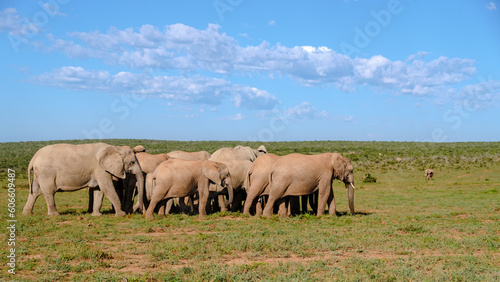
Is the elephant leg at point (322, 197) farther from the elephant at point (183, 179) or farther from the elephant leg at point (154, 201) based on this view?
the elephant leg at point (154, 201)

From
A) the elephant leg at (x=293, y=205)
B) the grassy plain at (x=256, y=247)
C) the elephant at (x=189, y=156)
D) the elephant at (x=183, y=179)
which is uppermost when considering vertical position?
the elephant at (x=189, y=156)

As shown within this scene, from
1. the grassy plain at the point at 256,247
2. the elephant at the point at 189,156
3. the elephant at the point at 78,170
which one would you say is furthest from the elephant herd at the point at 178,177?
the elephant at the point at 189,156

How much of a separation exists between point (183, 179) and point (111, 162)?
2.90m

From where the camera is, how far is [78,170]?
54.5 feet

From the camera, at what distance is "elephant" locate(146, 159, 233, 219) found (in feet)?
52.4

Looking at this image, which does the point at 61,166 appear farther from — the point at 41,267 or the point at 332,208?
the point at 332,208

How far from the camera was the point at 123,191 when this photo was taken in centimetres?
1973

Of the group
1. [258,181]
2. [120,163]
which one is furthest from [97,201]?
[258,181]

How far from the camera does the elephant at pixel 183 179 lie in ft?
52.4

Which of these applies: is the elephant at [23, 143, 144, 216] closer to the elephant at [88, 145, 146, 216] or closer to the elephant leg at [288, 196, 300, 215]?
the elephant at [88, 145, 146, 216]

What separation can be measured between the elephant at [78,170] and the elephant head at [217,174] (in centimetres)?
253

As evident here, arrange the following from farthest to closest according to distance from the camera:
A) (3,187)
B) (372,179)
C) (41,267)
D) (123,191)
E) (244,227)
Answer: (372,179)
(3,187)
(123,191)
(244,227)
(41,267)

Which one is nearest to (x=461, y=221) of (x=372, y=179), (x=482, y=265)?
(x=482, y=265)

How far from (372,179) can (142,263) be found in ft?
98.0
